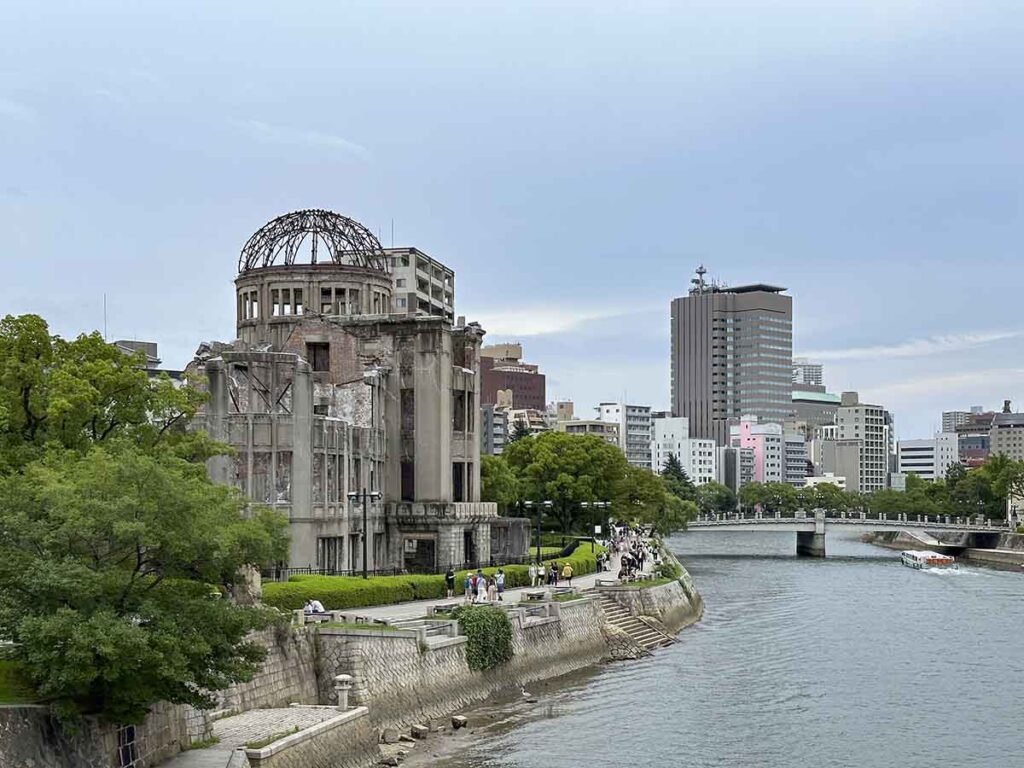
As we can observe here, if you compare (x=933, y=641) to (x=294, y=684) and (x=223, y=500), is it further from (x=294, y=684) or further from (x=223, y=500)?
(x=223, y=500)

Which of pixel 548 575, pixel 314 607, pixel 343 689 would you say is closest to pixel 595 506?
pixel 548 575

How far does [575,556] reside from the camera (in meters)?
101

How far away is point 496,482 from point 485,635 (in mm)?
67401

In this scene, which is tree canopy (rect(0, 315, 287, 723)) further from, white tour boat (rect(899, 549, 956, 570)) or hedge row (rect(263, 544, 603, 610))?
white tour boat (rect(899, 549, 956, 570))

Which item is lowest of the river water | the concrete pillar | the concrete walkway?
the river water

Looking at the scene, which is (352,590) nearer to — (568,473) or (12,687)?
(12,687)

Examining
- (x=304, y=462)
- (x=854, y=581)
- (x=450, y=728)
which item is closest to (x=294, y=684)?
(x=450, y=728)

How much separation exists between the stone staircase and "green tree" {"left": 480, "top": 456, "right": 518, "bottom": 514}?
154 feet

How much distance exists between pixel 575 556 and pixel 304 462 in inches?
1186

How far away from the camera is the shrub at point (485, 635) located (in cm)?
5972

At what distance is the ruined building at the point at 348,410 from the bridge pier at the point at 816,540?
295ft

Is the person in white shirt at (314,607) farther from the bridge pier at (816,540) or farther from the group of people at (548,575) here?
the bridge pier at (816,540)

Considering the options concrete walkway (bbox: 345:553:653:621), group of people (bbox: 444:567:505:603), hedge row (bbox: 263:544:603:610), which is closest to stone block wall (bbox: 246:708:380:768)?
hedge row (bbox: 263:544:603:610)

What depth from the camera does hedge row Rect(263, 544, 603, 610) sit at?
187 ft
